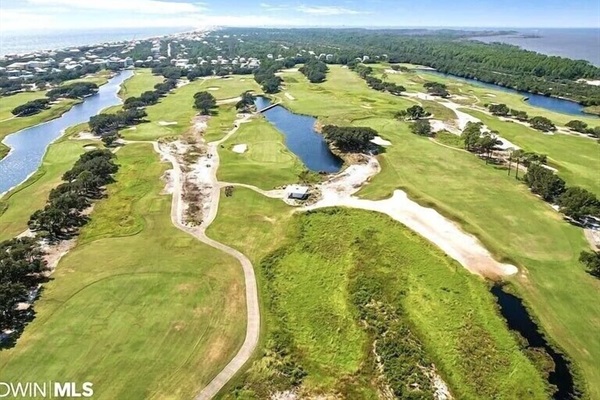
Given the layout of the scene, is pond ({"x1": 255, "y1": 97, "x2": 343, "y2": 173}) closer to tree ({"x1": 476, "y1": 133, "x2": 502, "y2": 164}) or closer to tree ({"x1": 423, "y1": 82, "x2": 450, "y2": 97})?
tree ({"x1": 476, "y1": 133, "x2": 502, "y2": 164})

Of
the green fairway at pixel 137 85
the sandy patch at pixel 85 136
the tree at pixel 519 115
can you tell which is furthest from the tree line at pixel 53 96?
the tree at pixel 519 115

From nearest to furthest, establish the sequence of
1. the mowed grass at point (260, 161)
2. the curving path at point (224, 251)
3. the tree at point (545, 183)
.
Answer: the curving path at point (224, 251), the tree at point (545, 183), the mowed grass at point (260, 161)

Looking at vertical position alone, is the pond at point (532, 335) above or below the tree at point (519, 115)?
below

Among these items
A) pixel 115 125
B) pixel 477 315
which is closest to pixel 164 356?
pixel 477 315

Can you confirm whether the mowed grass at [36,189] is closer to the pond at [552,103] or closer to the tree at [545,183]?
the tree at [545,183]

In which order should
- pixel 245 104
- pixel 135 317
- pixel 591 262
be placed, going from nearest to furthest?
pixel 135 317 → pixel 591 262 → pixel 245 104

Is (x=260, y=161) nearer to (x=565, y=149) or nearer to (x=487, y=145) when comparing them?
(x=487, y=145)

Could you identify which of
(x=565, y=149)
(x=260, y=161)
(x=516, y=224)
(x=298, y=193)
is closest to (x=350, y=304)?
(x=298, y=193)
